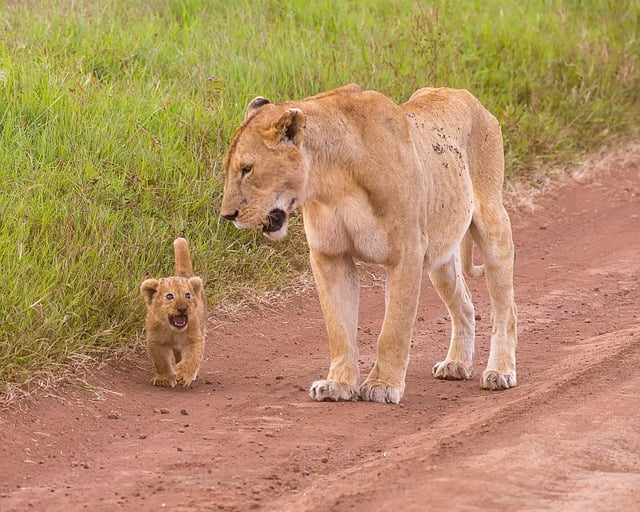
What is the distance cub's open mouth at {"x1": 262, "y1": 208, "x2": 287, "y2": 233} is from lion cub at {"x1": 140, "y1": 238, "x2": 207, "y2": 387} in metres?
0.85

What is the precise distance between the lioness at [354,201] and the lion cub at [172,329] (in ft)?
2.38

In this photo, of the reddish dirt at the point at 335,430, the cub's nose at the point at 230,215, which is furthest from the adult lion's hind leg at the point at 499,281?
the cub's nose at the point at 230,215

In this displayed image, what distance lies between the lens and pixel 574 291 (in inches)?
359

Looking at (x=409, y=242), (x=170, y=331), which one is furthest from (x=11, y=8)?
(x=409, y=242)

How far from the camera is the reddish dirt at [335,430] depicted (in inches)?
199

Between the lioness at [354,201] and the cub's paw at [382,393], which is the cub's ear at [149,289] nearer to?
the lioness at [354,201]

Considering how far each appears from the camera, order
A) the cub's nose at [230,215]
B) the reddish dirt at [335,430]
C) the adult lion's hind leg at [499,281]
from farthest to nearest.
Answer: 1. the adult lion's hind leg at [499,281]
2. the cub's nose at [230,215]
3. the reddish dirt at [335,430]

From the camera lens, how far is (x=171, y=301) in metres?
6.96

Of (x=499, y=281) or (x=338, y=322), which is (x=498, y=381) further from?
(x=338, y=322)

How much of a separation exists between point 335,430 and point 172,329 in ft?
4.19

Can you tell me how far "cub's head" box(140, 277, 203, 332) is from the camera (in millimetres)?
6945

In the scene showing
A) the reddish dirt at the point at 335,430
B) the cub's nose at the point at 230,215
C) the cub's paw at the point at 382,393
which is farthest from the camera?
the cub's paw at the point at 382,393

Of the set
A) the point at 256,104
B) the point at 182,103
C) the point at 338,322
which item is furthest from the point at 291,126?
the point at 182,103

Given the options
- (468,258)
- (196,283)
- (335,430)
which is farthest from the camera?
(468,258)
